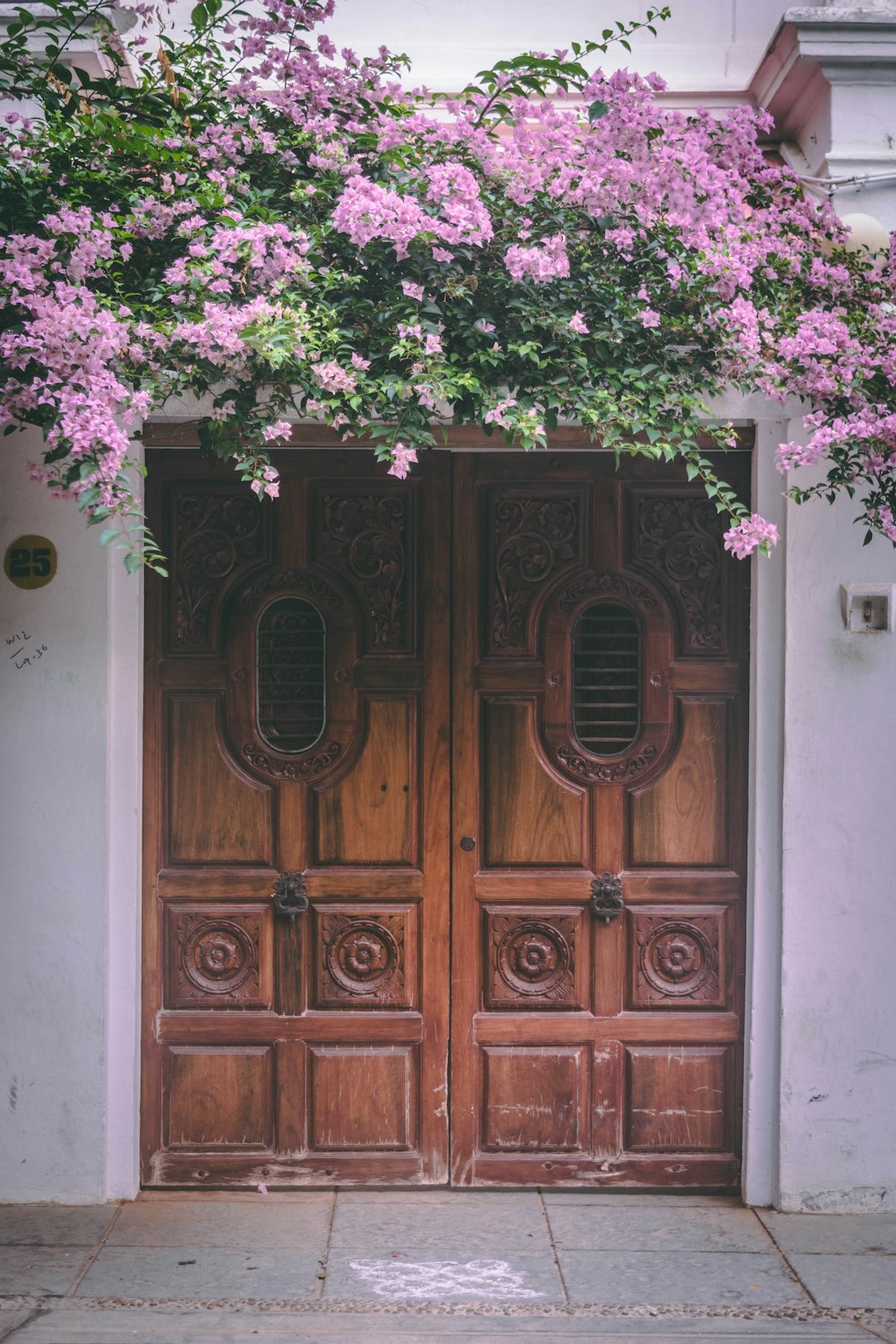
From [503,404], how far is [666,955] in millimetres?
2300

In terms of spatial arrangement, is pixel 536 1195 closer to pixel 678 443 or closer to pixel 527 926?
pixel 527 926

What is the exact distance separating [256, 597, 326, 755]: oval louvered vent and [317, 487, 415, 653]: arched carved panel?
21cm

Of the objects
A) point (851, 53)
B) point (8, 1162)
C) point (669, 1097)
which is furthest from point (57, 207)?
point (669, 1097)

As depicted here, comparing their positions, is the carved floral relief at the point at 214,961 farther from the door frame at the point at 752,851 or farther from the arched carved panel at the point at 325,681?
the arched carved panel at the point at 325,681

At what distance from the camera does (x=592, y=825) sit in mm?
4934

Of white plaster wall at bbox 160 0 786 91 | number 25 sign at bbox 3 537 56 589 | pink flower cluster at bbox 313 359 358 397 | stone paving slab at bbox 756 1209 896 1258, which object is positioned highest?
white plaster wall at bbox 160 0 786 91

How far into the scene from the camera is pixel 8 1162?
15.4 feet

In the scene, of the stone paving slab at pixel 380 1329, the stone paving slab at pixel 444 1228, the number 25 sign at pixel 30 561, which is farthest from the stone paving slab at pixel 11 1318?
the number 25 sign at pixel 30 561

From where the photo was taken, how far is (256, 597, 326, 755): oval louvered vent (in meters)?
4.92

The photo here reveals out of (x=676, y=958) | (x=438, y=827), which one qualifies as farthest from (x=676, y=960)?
(x=438, y=827)

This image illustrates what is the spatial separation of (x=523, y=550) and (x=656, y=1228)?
2553mm

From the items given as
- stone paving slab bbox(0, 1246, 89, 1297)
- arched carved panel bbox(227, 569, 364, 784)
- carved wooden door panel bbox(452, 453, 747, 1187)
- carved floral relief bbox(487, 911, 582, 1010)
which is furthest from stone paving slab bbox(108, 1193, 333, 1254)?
arched carved panel bbox(227, 569, 364, 784)

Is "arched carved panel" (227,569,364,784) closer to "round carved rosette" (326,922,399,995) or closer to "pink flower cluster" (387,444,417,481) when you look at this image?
"round carved rosette" (326,922,399,995)

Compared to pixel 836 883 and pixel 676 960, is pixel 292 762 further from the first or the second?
pixel 836 883
